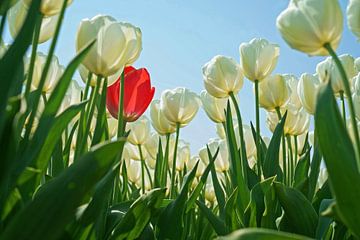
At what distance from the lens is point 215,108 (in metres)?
2.02

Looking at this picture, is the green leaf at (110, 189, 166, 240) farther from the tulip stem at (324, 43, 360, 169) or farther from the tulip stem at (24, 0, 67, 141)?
the tulip stem at (324, 43, 360, 169)

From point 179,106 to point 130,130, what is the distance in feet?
2.85

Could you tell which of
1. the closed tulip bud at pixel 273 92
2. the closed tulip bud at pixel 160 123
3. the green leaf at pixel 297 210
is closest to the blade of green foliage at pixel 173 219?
the green leaf at pixel 297 210

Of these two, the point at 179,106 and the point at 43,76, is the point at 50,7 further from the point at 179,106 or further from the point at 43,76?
the point at 179,106

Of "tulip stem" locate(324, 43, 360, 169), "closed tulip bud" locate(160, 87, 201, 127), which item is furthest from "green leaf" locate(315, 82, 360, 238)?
"closed tulip bud" locate(160, 87, 201, 127)

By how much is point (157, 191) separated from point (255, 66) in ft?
2.61

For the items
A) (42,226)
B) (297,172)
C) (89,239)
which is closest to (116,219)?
(89,239)

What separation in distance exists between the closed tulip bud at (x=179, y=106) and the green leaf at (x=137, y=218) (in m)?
0.92

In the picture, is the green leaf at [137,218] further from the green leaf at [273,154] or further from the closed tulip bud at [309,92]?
the closed tulip bud at [309,92]

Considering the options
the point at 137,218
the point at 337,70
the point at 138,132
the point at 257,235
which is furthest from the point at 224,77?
the point at 257,235

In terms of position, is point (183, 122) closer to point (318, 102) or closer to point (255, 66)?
point (255, 66)

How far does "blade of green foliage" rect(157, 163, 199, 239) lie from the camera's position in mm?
977

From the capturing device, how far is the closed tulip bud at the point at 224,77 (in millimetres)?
1704

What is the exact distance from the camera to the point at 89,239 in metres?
0.74
